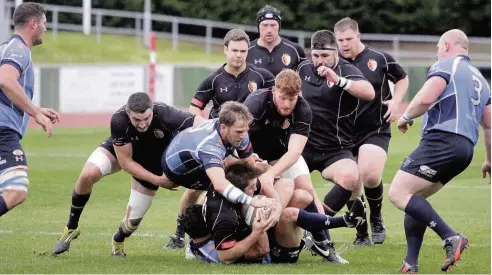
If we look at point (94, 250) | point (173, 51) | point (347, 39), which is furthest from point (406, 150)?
point (173, 51)

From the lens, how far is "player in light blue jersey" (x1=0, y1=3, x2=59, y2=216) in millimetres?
9734

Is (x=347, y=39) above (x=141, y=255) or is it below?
above

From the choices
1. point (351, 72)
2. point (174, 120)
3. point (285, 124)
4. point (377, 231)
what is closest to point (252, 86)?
point (351, 72)

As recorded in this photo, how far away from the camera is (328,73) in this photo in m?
11.1

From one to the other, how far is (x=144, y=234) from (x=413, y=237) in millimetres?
3705

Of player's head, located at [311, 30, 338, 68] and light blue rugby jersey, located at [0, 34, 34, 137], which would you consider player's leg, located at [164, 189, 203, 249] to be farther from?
light blue rugby jersey, located at [0, 34, 34, 137]

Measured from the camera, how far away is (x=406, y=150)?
23.4 metres

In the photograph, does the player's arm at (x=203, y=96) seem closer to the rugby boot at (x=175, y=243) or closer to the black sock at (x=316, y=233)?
the rugby boot at (x=175, y=243)

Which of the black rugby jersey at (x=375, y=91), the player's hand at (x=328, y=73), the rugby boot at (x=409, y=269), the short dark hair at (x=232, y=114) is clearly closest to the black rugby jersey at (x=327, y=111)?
the black rugby jersey at (x=375, y=91)

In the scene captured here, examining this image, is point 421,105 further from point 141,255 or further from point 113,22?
point 113,22

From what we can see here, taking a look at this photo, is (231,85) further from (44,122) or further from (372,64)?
(44,122)

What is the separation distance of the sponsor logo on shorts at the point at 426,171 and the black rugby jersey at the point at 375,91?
264 centimetres

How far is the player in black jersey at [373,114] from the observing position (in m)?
11.7

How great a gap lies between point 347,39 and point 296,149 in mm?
2134
